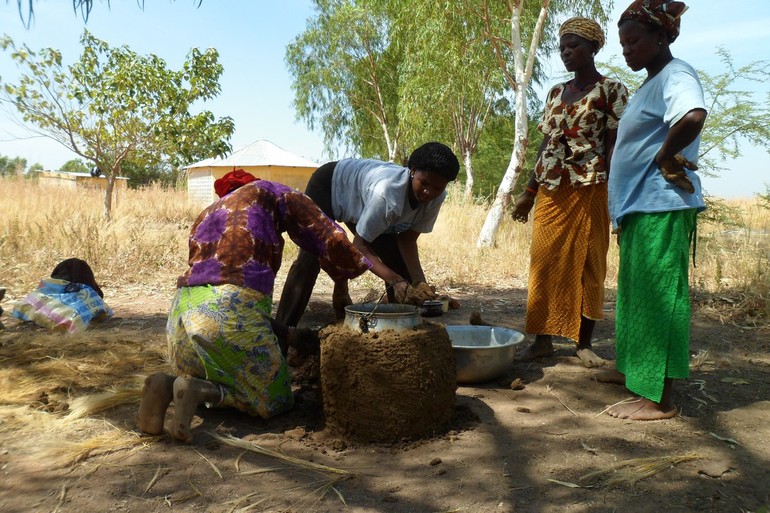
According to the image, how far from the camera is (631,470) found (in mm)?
2137

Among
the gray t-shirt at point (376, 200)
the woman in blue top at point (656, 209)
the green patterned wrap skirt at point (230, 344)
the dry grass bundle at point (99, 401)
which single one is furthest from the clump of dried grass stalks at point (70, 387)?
the woman in blue top at point (656, 209)

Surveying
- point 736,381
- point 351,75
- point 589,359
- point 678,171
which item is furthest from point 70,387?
point 351,75

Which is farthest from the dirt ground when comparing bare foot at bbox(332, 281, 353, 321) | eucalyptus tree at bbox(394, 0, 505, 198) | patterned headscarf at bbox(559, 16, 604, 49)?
eucalyptus tree at bbox(394, 0, 505, 198)

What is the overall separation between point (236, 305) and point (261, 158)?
2559cm

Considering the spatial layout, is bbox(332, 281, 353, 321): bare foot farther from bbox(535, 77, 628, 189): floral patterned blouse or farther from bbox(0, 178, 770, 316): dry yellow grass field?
bbox(0, 178, 770, 316): dry yellow grass field

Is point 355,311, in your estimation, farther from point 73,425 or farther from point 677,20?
point 677,20

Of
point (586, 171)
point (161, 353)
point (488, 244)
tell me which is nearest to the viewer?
point (586, 171)

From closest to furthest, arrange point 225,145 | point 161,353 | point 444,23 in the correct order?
point 161,353, point 225,145, point 444,23

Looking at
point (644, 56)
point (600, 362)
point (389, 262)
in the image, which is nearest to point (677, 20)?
point (644, 56)

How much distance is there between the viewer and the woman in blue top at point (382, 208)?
3.03 m

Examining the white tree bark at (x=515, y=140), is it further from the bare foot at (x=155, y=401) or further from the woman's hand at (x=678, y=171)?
the bare foot at (x=155, y=401)

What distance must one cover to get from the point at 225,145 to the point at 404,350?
31.8ft

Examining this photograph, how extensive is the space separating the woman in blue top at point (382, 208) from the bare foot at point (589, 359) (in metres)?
1.09

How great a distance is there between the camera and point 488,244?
31.2ft
